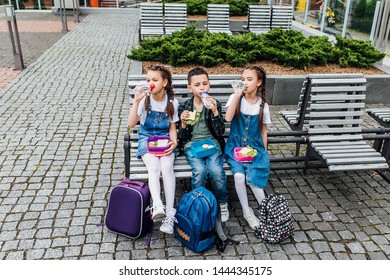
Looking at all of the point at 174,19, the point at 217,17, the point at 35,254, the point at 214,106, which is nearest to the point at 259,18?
the point at 217,17

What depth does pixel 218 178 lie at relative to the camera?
12.5 feet

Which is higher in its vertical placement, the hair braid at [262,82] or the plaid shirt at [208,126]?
the hair braid at [262,82]

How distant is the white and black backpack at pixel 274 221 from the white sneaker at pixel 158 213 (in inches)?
34.7

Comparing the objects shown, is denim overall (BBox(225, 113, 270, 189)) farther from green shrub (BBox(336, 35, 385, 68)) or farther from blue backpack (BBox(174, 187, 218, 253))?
green shrub (BBox(336, 35, 385, 68))

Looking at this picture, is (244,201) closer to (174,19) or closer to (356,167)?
(356,167)

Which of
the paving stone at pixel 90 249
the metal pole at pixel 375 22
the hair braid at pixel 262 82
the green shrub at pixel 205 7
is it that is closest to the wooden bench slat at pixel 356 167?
the hair braid at pixel 262 82

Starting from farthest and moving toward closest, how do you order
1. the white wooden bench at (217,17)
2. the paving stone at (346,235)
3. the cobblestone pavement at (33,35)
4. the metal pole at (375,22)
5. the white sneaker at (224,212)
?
1. the white wooden bench at (217,17)
2. the cobblestone pavement at (33,35)
3. the metal pole at (375,22)
4. the white sneaker at (224,212)
5. the paving stone at (346,235)

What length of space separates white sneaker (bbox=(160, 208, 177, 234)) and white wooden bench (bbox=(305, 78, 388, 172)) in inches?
68.1

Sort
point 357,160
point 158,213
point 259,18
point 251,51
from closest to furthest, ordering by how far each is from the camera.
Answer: point 158,213 → point 357,160 → point 251,51 → point 259,18

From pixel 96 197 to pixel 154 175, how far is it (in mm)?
921

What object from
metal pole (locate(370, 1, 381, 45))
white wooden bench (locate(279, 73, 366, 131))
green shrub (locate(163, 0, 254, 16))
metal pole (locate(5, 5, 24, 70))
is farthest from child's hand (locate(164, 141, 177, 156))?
green shrub (locate(163, 0, 254, 16))

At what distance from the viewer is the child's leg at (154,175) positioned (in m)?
3.64

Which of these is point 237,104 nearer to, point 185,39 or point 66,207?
point 66,207

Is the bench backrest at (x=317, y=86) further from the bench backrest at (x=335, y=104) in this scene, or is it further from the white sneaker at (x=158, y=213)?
the white sneaker at (x=158, y=213)
